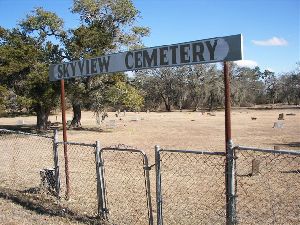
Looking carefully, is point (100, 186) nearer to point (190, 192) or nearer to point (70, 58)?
point (190, 192)

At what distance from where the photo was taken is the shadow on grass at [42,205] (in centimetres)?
707

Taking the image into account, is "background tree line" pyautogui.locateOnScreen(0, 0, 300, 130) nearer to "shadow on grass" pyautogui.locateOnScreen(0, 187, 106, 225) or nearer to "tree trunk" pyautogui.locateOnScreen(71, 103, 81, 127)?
"tree trunk" pyautogui.locateOnScreen(71, 103, 81, 127)

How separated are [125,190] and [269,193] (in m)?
3.28

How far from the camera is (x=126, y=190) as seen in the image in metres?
9.58

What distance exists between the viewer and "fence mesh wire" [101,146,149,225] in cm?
723

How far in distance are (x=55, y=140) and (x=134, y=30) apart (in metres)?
23.0

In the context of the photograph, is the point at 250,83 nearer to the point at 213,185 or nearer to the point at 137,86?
the point at 137,86

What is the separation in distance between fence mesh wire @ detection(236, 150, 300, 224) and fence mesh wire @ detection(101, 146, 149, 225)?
6.14ft

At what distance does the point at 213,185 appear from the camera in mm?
9836

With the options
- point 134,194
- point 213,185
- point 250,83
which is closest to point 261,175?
point 213,185

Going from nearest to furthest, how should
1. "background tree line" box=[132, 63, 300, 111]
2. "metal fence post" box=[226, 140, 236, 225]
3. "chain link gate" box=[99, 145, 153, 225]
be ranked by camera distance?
"metal fence post" box=[226, 140, 236, 225]
"chain link gate" box=[99, 145, 153, 225]
"background tree line" box=[132, 63, 300, 111]

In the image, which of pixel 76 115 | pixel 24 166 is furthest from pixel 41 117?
pixel 24 166

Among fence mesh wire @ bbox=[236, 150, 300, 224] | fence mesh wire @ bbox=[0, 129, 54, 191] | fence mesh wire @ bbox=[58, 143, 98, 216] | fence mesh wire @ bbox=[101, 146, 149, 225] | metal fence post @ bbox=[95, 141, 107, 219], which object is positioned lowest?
fence mesh wire @ bbox=[236, 150, 300, 224]

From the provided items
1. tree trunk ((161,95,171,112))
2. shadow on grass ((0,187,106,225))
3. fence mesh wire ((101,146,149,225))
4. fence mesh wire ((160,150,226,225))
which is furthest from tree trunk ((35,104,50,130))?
tree trunk ((161,95,171,112))
